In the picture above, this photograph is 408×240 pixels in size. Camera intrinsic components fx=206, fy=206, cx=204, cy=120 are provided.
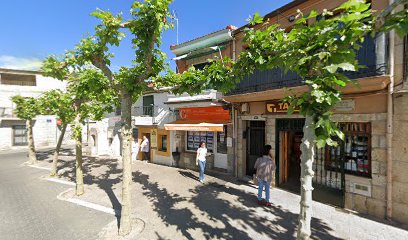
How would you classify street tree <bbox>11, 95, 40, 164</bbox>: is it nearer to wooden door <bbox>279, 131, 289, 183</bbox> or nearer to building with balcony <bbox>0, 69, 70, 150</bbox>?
building with balcony <bbox>0, 69, 70, 150</bbox>

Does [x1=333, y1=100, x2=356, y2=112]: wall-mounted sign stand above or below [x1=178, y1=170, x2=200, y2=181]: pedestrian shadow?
above

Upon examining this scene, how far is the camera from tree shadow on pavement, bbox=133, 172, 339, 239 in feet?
16.8

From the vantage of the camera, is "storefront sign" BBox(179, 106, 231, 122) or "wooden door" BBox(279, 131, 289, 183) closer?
"wooden door" BBox(279, 131, 289, 183)

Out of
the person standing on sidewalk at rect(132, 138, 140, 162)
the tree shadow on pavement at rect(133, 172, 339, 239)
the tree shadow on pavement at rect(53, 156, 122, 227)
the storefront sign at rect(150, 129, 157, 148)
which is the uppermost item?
the storefront sign at rect(150, 129, 157, 148)

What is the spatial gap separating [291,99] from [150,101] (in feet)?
39.7

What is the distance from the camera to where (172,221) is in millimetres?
5711

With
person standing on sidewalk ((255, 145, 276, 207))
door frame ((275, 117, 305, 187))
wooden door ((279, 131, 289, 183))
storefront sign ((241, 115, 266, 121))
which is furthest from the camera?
storefront sign ((241, 115, 266, 121))

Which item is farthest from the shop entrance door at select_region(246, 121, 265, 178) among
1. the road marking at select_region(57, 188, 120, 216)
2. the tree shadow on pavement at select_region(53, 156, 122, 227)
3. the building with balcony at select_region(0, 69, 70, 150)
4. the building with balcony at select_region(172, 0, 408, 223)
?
the building with balcony at select_region(0, 69, 70, 150)

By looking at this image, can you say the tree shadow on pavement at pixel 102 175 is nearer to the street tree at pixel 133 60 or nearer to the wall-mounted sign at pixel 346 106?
the street tree at pixel 133 60

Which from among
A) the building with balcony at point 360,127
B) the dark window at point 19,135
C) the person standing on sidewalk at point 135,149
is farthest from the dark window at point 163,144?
the dark window at point 19,135

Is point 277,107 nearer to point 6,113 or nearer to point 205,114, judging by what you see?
point 205,114

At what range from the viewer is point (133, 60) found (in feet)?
19.6

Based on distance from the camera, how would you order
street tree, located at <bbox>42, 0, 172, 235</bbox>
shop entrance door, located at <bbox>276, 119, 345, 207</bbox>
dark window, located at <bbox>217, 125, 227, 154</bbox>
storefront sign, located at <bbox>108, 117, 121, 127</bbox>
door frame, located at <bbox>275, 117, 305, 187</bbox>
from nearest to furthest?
street tree, located at <bbox>42, 0, 172, 235</bbox> < shop entrance door, located at <bbox>276, 119, 345, 207</bbox> < door frame, located at <bbox>275, 117, 305, 187</bbox> < dark window, located at <bbox>217, 125, 227, 154</bbox> < storefront sign, located at <bbox>108, 117, 121, 127</bbox>

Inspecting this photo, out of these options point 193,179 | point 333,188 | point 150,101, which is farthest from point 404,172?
point 150,101
